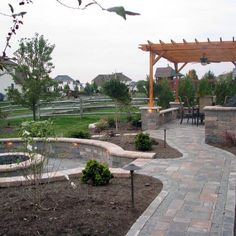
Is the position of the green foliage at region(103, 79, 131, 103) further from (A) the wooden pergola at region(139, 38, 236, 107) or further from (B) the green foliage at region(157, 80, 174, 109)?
(B) the green foliage at region(157, 80, 174, 109)

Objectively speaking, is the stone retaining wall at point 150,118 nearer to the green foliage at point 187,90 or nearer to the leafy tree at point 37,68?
the leafy tree at point 37,68

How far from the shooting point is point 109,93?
40.4 ft

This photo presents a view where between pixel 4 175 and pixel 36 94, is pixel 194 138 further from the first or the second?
pixel 36 94

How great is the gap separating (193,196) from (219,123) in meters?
4.70

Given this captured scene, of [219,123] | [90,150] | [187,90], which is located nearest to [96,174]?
[90,150]

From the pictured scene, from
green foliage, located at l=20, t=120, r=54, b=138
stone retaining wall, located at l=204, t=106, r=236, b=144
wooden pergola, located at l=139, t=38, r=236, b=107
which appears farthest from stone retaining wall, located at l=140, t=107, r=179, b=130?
green foliage, located at l=20, t=120, r=54, b=138

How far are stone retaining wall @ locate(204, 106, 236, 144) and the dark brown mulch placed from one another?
13.4ft

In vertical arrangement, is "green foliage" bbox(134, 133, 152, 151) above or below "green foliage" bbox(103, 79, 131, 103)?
below

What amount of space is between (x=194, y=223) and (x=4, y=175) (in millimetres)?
4259

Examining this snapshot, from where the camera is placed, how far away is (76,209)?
4148mm

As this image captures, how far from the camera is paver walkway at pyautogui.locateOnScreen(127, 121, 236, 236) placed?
3672mm

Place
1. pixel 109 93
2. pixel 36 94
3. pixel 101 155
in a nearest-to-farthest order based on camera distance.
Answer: pixel 101 155
pixel 109 93
pixel 36 94

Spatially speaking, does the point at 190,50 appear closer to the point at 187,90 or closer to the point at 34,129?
the point at 187,90

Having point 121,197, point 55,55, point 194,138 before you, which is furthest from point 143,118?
point 121,197
